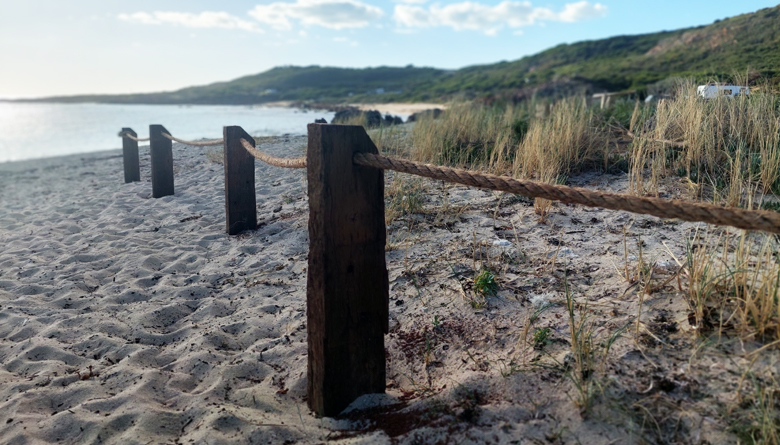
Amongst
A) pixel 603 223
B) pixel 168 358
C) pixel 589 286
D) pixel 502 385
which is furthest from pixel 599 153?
pixel 168 358

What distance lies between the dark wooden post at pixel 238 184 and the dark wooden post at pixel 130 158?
4.08 metres

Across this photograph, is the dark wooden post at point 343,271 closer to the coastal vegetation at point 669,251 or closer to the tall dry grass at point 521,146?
the coastal vegetation at point 669,251

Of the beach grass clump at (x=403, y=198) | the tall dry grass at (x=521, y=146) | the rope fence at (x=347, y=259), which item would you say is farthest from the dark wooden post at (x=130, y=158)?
the rope fence at (x=347, y=259)

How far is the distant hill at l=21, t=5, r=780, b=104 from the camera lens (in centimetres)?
743

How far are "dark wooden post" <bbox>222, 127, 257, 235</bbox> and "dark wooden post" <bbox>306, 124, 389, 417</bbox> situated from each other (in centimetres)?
288

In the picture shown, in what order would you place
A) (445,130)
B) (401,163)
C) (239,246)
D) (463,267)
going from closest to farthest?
(401,163) < (463,267) < (239,246) < (445,130)

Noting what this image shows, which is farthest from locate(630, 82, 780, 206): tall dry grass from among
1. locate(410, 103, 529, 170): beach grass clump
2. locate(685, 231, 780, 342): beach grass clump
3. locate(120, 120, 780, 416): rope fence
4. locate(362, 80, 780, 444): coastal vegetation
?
locate(120, 120, 780, 416): rope fence

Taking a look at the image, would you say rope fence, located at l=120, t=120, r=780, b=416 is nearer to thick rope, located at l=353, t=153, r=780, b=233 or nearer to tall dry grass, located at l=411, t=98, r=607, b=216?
thick rope, located at l=353, t=153, r=780, b=233

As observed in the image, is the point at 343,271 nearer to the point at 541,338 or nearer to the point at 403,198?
the point at 541,338

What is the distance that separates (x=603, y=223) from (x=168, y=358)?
286 cm

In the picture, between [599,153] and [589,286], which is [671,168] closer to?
[599,153]

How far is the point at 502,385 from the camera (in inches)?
81.2

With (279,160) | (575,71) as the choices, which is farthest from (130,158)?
(575,71)

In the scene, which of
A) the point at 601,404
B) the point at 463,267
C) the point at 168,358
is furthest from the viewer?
the point at 463,267
